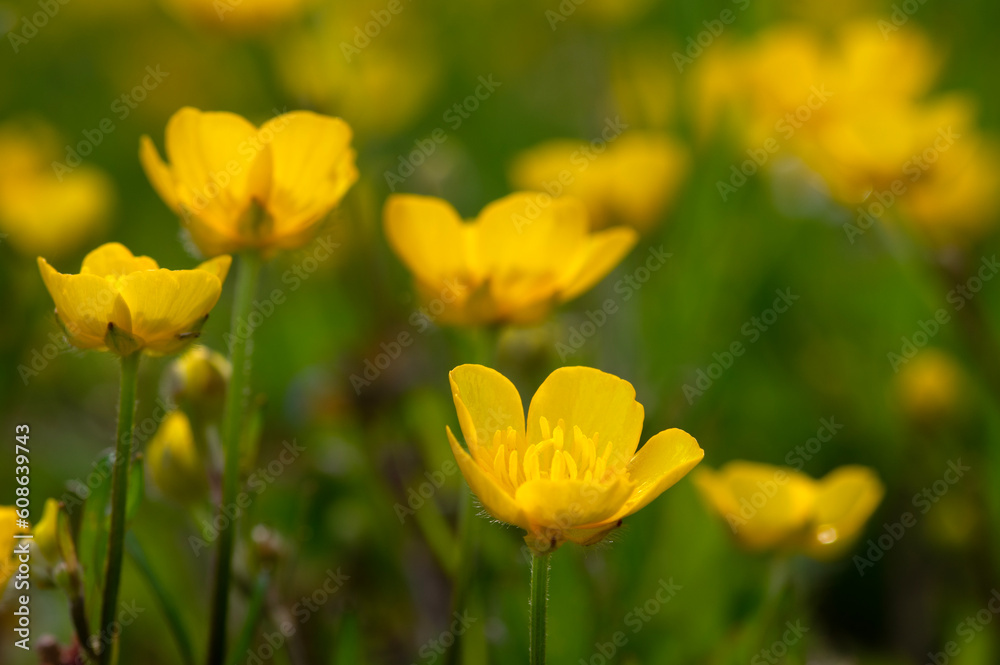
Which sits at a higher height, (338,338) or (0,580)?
(0,580)

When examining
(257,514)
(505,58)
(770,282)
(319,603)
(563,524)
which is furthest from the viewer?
(505,58)

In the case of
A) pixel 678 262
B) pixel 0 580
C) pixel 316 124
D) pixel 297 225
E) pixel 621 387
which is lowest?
pixel 678 262

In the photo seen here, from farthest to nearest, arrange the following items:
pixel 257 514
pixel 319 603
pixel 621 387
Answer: pixel 257 514 < pixel 319 603 < pixel 621 387

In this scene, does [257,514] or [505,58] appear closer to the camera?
[257,514]

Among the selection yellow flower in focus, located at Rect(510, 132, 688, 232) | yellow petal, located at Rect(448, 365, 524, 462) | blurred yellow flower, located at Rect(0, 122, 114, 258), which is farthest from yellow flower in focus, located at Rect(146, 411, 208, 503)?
blurred yellow flower, located at Rect(0, 122, 114, 258)

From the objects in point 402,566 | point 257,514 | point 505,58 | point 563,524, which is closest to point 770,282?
point 402,566

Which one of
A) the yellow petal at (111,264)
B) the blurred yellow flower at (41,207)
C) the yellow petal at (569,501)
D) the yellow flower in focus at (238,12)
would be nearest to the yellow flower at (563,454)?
the yellow petal at (569,501)

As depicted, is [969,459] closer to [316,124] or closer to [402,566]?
[402,566]

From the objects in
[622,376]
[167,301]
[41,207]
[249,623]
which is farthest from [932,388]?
[41,207]
